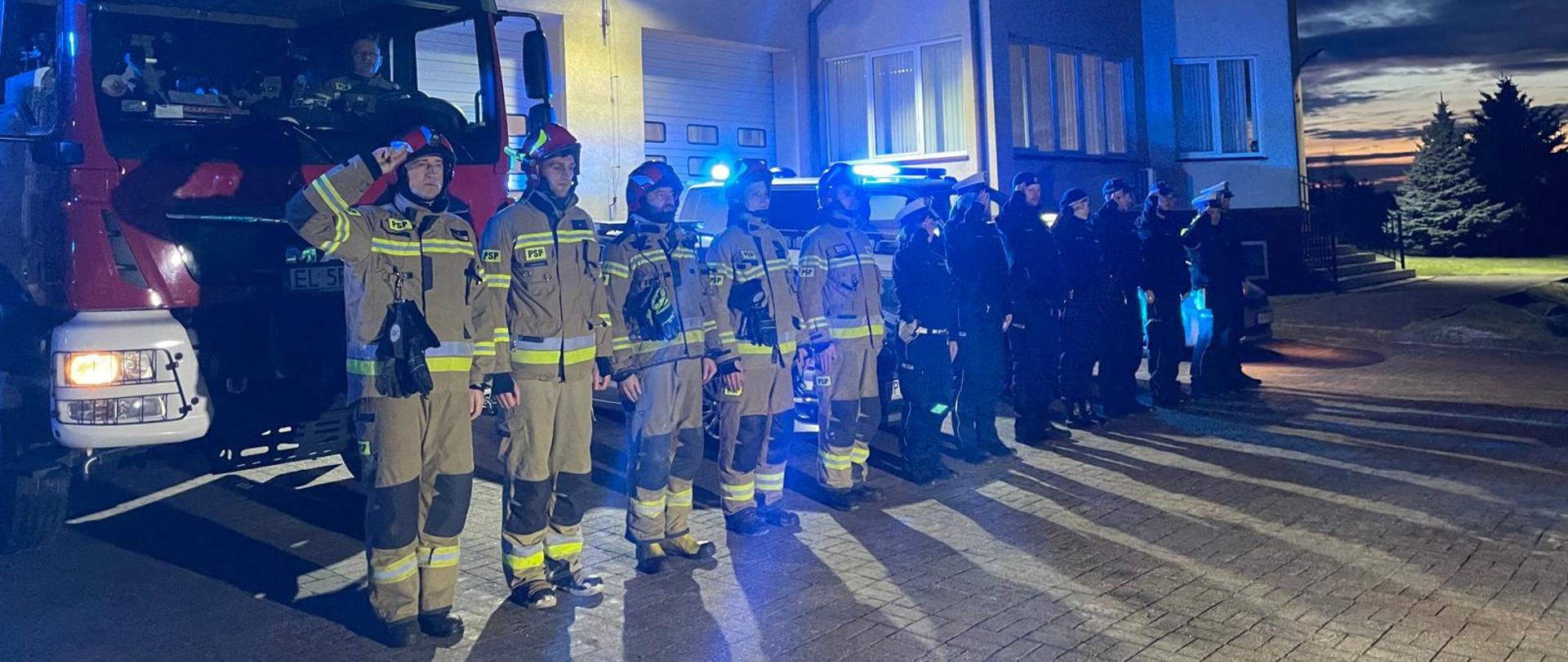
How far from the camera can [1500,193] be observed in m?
→ 41.3

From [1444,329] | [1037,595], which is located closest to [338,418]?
[1037,595]

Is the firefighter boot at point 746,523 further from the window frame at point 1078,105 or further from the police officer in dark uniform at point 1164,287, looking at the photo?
the window frame at point 1078,105

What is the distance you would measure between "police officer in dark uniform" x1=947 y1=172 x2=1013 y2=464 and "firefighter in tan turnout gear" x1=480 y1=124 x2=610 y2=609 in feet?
10.6

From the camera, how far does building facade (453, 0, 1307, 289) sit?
14680mm

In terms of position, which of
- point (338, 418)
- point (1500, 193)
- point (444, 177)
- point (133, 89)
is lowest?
point (338, 418)

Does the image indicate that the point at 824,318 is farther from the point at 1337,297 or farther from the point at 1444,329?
the point at 1337,297

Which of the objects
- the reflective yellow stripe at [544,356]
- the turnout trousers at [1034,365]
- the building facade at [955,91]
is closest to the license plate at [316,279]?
the reflective yellow stripe at [544,356]

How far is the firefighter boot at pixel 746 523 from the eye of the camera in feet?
21.9

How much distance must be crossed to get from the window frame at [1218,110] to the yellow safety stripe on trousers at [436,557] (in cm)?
1837

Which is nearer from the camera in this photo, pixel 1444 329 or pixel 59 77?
pixel 59 77

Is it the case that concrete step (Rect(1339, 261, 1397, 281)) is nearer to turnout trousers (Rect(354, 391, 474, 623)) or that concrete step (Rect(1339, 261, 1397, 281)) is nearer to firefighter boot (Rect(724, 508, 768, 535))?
firefighter boot (Rect(724, 508, 768, 535))

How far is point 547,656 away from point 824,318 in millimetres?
3118

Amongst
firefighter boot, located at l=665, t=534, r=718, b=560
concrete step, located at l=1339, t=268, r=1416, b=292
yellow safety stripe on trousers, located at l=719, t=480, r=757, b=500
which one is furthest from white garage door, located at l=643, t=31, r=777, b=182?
concrete step, located at l=1339, t=268, r=1416, b=292

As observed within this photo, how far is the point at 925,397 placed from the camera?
8023 millimetres
